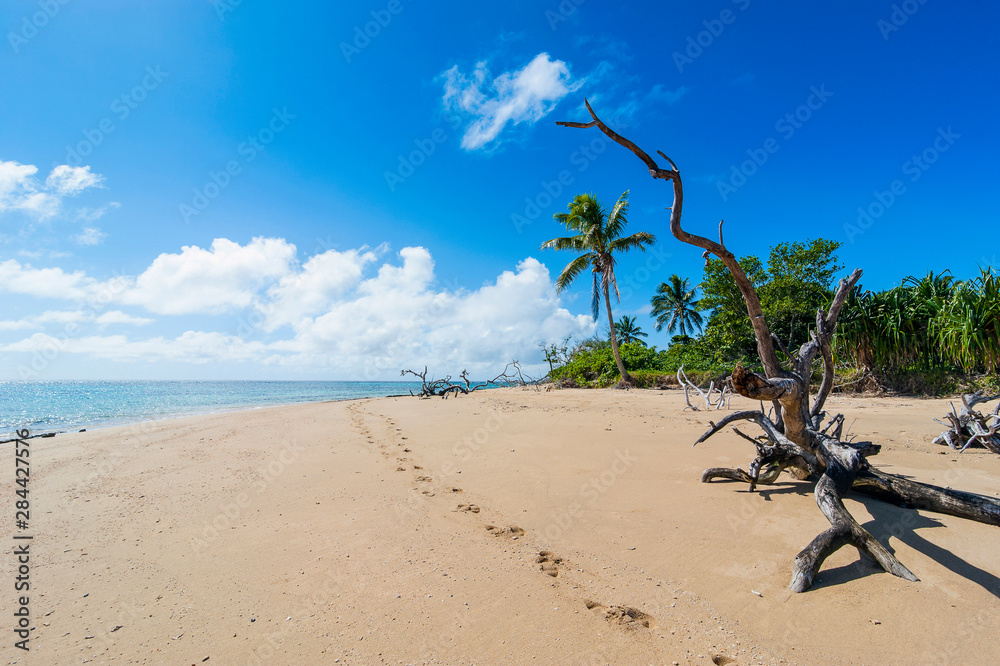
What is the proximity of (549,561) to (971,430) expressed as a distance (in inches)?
258

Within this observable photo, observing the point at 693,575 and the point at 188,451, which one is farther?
the point at 188,451

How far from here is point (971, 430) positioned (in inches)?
216

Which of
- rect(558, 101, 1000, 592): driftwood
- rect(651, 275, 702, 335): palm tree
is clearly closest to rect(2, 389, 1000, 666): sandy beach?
rect(558, 101, 1000, 592): driftwood

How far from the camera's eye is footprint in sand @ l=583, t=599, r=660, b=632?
2295 millimetres

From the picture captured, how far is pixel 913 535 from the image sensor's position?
3.00 metres

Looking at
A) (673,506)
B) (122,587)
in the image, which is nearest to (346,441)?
(122,587)

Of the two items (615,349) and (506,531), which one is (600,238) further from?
(506,531)

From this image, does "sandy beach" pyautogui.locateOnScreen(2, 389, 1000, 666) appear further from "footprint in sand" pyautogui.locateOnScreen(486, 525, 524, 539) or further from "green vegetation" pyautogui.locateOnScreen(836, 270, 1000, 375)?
"green vegetation" pyautogui.locateOnScreen(836, 270, 1000, 375)

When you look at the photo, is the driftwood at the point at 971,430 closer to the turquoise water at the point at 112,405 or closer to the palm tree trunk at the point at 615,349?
the palm tree trunk at the point at 615,349

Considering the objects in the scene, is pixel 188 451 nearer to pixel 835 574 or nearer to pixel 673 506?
pixel 673 506

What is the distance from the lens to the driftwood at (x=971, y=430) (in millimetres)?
5152

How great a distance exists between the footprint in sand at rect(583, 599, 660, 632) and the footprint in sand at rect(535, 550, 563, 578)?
0.41 meters

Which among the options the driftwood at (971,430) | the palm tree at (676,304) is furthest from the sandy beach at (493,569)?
the palm tree at (676,304)

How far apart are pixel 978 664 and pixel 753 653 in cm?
97
